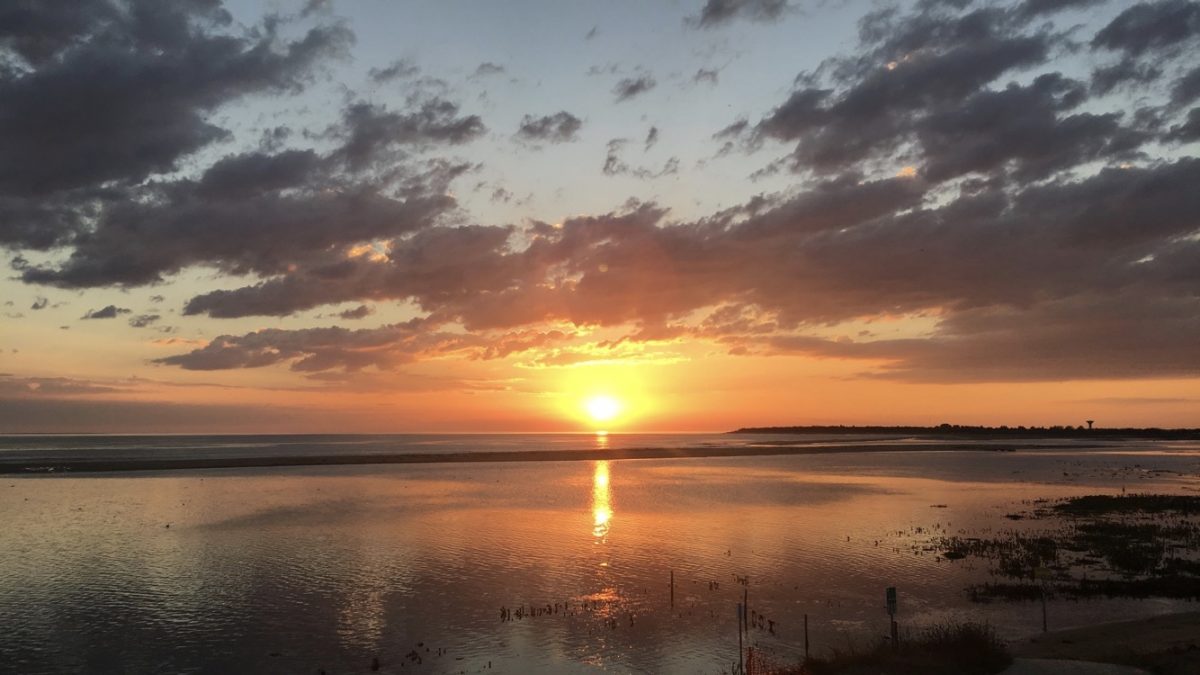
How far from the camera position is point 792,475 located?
10100 cm

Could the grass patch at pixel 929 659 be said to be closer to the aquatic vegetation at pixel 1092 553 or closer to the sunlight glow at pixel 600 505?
the aquatic vegetation at pixel 1092 553

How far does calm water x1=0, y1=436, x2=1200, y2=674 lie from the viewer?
A: 24.3 meters

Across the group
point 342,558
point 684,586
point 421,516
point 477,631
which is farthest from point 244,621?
point 421,516

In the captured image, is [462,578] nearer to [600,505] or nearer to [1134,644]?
[1134,644]

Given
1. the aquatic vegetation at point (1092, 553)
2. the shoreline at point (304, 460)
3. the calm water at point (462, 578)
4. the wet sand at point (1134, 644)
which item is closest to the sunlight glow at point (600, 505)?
the calm water at point (462, 578)

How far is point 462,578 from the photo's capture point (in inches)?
1380

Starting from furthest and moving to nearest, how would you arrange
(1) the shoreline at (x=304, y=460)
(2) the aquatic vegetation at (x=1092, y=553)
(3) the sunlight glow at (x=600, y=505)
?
(1) the shoreline at (x=304, y=460) < (3) the sunlight glow at (x=600, y=505) < (2) the aquatic vegetation at (x=1092, y=553)

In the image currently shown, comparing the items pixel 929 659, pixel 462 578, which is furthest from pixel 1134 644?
pixel 462 578

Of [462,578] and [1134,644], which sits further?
[462,578]

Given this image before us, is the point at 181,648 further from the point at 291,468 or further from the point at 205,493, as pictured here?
the point at 291,468

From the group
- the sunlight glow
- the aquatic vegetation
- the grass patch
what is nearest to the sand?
the sunlight glow

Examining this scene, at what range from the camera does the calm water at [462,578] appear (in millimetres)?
24344

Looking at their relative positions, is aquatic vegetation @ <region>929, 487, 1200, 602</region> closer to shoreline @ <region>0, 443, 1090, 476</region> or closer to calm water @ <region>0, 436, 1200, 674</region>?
calm water @ <region>0, 436, 1200, 674</region>

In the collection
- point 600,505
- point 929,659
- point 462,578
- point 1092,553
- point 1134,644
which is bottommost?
point 600,505
